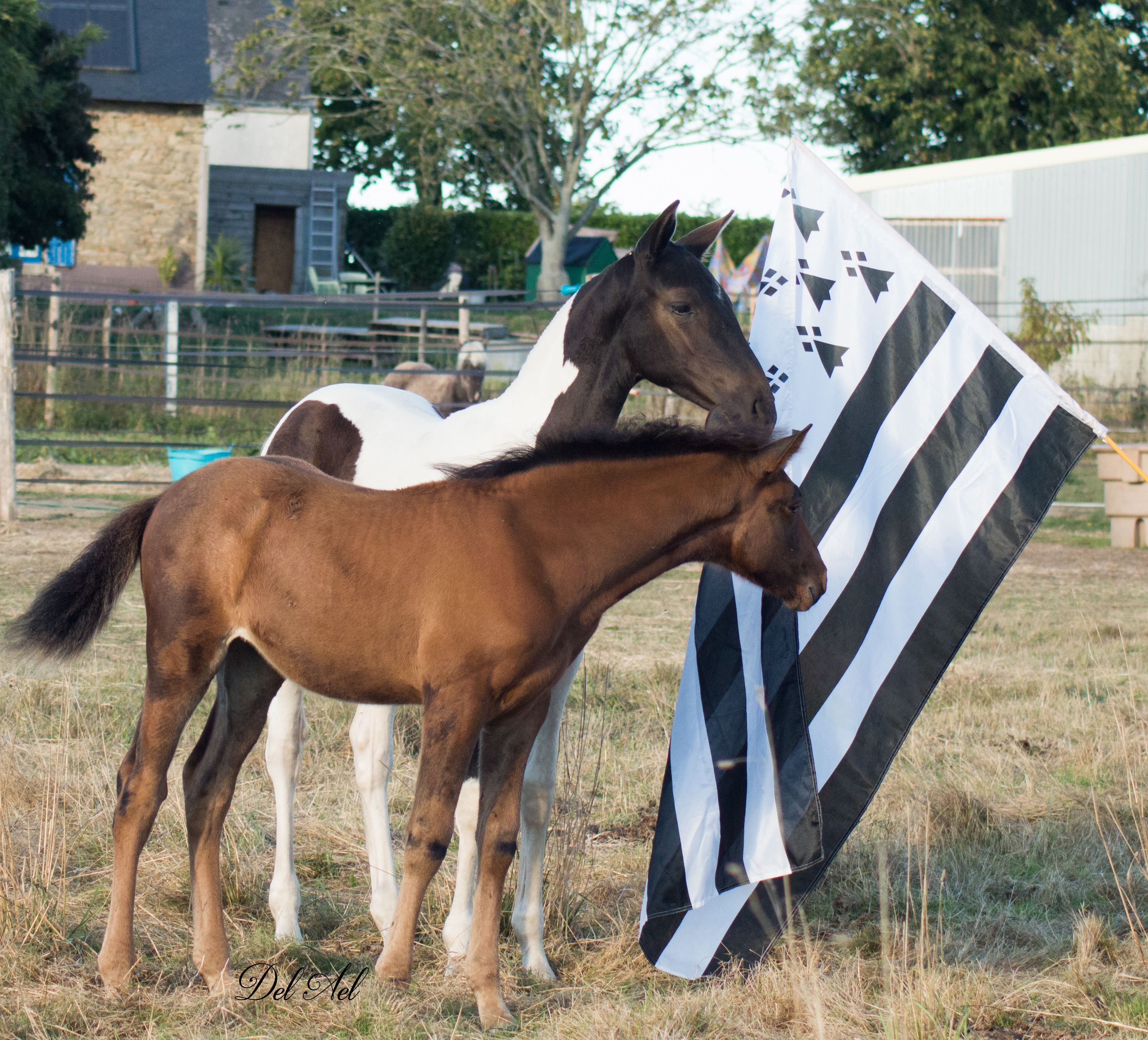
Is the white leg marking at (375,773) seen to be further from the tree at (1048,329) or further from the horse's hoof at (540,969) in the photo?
the tree at (1048,329)

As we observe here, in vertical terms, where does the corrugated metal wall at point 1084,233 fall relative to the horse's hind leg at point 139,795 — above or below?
above

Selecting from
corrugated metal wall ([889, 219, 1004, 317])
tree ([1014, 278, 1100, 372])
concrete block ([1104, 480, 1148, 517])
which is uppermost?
corrugated metal wall ([889, 219, 1004, 317])

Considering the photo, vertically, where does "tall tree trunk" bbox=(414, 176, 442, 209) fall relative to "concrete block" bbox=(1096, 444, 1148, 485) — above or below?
above

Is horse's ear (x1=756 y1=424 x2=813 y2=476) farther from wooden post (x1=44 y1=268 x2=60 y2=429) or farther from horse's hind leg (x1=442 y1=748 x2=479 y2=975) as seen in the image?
wooden post (x1=44 y1=268 x2=60 y2=429)

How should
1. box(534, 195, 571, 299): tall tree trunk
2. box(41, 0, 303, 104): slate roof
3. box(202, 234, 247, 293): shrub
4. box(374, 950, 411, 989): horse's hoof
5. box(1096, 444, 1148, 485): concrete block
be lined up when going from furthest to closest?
box(534, 195, 571, 299): tall tree trunk, box(41, 0, 303, 104): slate roof, box(202, 234, 247, 293): shrub, box(1096, 444, 1148, 485): concrete block, box(374, 950, 411, 989): horse's hoof

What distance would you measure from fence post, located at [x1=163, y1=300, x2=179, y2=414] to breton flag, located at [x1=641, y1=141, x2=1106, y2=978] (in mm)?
10861

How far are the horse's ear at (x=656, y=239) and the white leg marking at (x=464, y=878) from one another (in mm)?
1643

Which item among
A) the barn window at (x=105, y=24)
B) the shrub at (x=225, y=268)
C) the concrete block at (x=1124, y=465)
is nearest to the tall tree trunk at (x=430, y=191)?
the shrub at (x=225, y=268)

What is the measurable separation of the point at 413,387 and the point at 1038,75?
19.1 meters

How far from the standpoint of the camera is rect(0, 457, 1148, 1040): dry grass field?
120 inches

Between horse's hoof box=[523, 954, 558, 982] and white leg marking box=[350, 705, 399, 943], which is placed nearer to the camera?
horse's hoof box=[523, 954, 558, 982]

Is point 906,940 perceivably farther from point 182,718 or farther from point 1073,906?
point 182,718

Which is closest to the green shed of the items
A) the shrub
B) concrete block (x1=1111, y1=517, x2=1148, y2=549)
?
the shrub

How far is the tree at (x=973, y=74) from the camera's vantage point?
25641 millimetres
